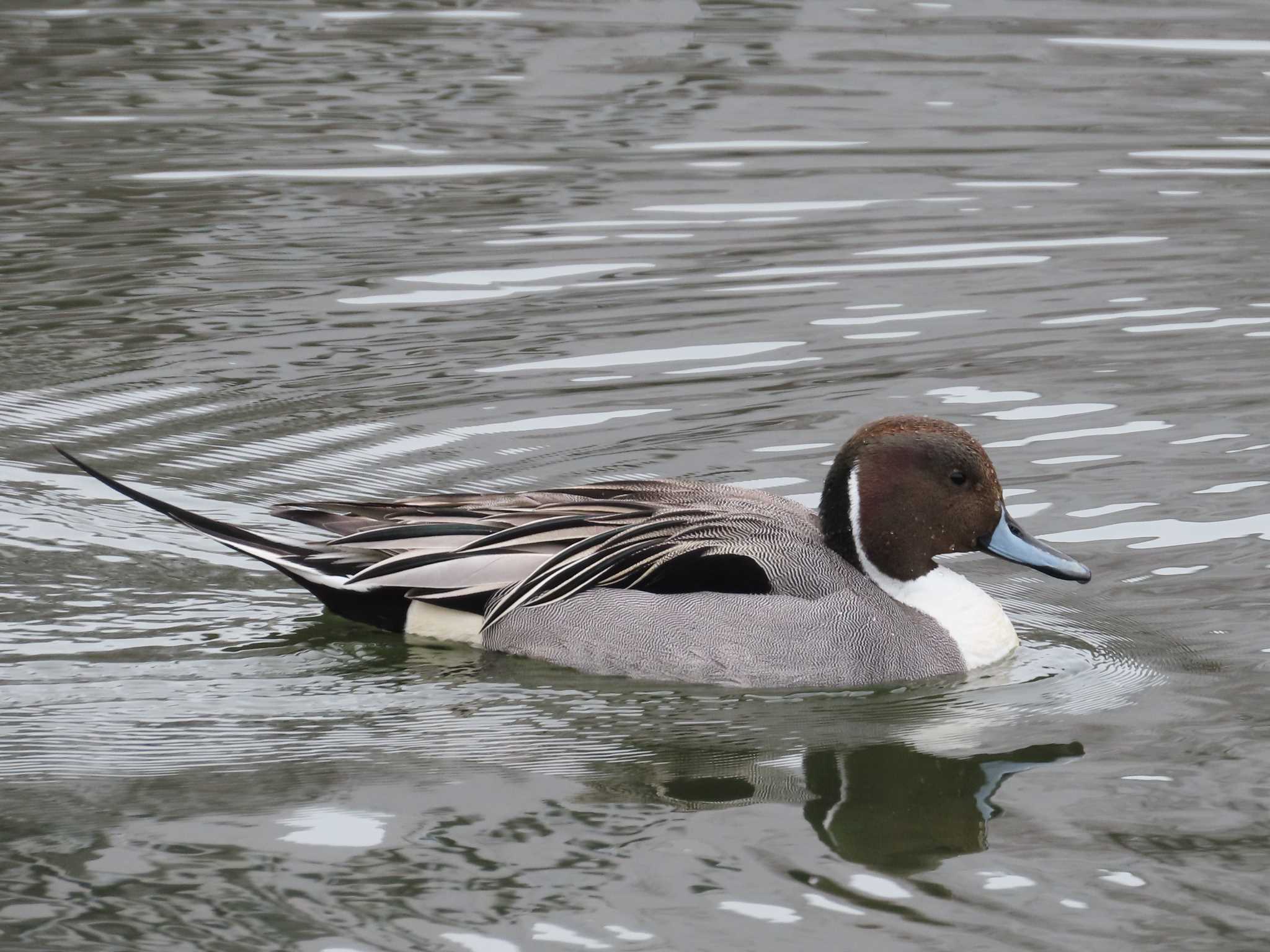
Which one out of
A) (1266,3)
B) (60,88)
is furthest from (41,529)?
(1266,3)

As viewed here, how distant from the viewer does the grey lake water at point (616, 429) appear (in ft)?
16.5

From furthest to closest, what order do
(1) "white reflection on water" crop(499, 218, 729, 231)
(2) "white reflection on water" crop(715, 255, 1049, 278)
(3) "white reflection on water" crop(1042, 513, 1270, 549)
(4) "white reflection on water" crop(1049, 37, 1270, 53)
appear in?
(4) "white reflection on water" crop(1049, 37, 1270, 53), (1) "white reflection on water" crop(499, 218, 729, 231), (2) "white reflection on water" crop(715, 255, 1049, 278), (3) "white reflection on water" crop(1042, 513, 1270, 549)

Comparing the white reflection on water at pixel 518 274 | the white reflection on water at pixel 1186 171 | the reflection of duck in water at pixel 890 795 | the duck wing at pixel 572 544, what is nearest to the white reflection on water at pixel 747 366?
the white reflection on water at pixel 518 274

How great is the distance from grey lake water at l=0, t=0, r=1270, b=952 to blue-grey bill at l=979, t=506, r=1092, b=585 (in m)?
0.30

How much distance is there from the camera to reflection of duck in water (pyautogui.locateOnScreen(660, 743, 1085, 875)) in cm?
527

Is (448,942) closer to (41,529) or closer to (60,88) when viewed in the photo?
(41,529)

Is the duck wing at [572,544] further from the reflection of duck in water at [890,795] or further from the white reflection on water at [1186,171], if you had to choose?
the white reflection on water at [1186,171]

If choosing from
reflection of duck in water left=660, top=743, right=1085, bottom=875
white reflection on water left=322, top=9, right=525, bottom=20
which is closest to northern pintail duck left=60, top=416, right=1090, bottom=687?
reflection of duck in water left=660, top=743, right=1085, bottom=875

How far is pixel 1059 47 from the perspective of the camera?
17094 mm

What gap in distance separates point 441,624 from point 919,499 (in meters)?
1.58

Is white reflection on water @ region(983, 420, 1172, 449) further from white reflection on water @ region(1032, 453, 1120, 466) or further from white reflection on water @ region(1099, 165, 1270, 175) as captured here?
white reflection on water @ region(1099, 165, 1270, 175)

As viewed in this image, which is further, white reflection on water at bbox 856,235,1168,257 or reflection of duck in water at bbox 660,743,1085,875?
white reflection on water at bbox 856,235,1168,257

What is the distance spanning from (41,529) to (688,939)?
12.0 feet

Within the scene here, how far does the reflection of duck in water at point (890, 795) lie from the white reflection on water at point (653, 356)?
3820 mm
